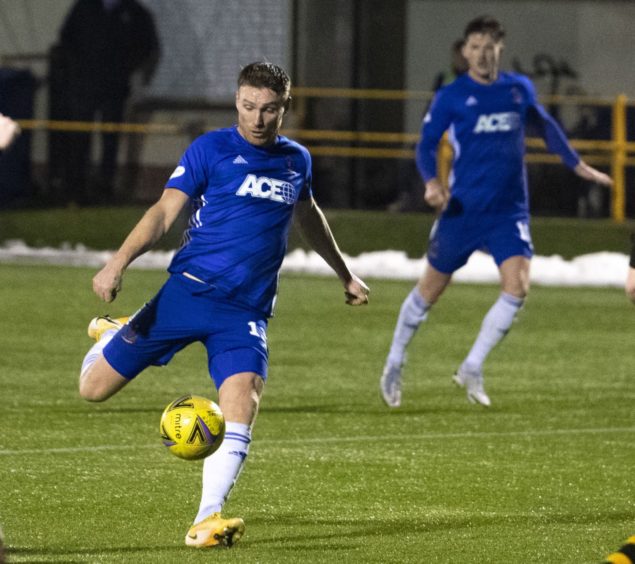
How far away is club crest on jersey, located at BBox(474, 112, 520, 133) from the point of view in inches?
484

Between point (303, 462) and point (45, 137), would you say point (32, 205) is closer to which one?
point (45, 137)

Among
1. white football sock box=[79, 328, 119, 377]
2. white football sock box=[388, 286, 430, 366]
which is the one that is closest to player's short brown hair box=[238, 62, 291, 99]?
white football sock box=[79, 328, 119, 377]

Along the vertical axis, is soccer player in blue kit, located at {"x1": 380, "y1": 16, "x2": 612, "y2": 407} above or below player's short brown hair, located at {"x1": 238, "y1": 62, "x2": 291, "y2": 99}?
below

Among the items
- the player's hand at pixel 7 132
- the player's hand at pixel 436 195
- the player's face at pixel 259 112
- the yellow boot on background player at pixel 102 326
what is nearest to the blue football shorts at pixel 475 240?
the player's hand at pixel 436 195

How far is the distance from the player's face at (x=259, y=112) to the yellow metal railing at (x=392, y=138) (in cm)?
1533

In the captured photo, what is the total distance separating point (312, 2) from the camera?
26828 millimetres

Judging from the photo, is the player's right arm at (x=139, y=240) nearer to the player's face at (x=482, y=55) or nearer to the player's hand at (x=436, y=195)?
the player's hand at (x=436, y=195)

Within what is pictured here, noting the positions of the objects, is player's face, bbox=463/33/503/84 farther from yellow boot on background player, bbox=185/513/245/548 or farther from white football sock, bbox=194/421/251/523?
yellow boot on background player, bbox=185/513/245/548

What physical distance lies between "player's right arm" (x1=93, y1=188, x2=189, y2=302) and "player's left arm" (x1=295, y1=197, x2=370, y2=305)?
680 mm

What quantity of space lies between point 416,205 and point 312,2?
3.59 m

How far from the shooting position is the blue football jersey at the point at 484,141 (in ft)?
40.2

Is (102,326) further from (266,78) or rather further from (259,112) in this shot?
(266,78)

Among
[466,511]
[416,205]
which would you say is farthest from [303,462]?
[416,205]

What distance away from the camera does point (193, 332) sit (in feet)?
26.5
